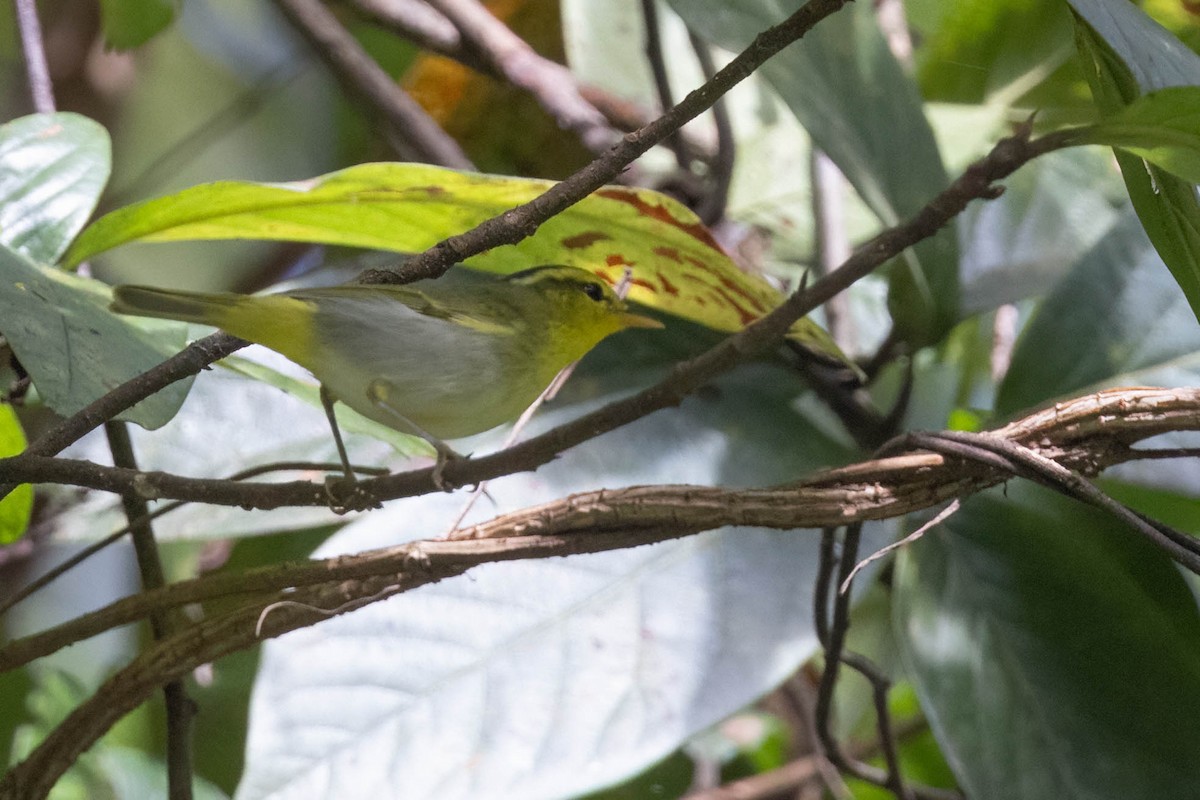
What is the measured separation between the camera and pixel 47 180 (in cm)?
97

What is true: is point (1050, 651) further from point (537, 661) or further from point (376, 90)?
point (376, 90)

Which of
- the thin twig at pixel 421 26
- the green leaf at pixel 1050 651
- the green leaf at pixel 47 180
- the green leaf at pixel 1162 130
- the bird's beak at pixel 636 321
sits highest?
the thin twig at pixel 421 26

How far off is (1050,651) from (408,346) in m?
0.61

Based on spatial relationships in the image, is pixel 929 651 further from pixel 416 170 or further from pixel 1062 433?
pixel 416 170

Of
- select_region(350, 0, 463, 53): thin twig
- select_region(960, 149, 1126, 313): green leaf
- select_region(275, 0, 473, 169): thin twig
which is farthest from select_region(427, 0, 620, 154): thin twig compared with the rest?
select_region(960, 149, 1126, 313): green leaf

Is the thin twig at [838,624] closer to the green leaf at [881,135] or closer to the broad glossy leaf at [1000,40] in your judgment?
the green leaf at [881,135]

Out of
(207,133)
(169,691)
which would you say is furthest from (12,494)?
(207,133)

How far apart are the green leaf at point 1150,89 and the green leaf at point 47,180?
2.70 feet

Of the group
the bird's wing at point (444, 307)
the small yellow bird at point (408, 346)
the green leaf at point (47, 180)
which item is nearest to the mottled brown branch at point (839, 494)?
the small yellow bird at point (408, 346)

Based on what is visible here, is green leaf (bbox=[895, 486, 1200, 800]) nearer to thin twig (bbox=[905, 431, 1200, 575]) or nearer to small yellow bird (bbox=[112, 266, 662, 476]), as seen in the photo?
thin twig (bbox=[905, 431, 1200, 575])

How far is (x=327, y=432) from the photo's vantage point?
45.8 inches

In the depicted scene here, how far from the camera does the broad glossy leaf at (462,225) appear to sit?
864mm

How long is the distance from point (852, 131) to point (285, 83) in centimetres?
180

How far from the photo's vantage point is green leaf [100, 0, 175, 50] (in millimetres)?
1459
